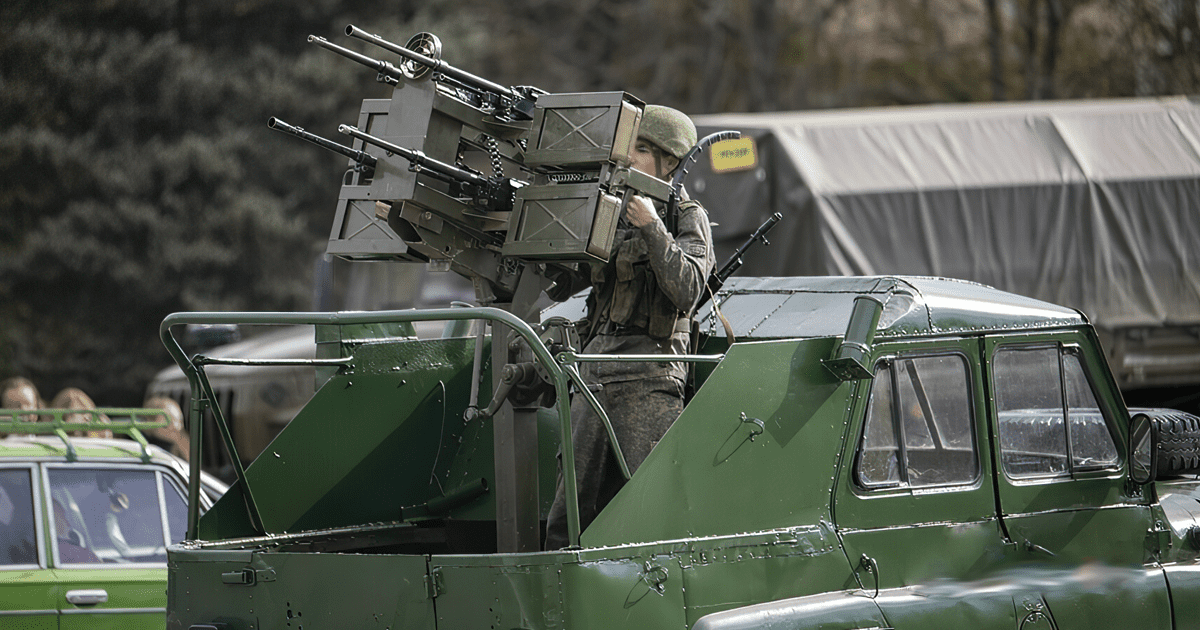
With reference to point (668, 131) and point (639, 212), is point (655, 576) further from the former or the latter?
point (668, 131)

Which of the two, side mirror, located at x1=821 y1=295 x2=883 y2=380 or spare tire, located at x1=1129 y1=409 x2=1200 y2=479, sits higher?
side mirror, located at x1=821 y1=295 x2=883 y2=380

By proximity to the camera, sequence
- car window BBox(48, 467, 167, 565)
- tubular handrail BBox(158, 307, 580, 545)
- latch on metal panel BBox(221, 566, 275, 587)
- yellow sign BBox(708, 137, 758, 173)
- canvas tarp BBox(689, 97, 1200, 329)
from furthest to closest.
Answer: canvas tarp BBox(689, 97, 1200, 329) → yellow sign BBox(708, 137, 758, 173) → car window BBox(48, 467, 167, 565) → latch on metal panel BBox(221, 566, 275, 587) → tubular handrail BBox(158, 307, 580, 545)

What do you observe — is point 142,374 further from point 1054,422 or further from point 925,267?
point 1054,422

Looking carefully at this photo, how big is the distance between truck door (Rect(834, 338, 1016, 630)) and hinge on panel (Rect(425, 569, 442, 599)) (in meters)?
1.34

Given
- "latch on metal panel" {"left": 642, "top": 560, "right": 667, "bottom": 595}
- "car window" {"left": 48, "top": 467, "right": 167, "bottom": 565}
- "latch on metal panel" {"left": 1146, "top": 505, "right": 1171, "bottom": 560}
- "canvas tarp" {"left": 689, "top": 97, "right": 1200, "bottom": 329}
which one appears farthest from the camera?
"canvas tarp" {"left": 689, "top": 97, "right": 1200, "bottom": 329}

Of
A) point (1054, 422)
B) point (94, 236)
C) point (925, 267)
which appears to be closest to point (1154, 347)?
point (925, 267)

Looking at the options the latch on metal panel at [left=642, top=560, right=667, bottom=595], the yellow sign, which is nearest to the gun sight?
the latch on metal panel at [left=642, top=560, right=667, bottom=595]

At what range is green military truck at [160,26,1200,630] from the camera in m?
4.19

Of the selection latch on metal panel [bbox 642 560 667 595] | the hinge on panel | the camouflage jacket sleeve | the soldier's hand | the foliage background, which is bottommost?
the hinge on panel

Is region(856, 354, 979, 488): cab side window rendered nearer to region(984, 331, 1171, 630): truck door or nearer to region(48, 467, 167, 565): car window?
region(984, 331, 1171, 630): truck door

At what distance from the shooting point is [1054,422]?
16.4ft

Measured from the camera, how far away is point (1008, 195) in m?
11.1

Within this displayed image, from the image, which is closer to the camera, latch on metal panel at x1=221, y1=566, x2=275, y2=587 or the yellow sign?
latch on metal panel at x1=221, y1=566, x2=275, y2=587

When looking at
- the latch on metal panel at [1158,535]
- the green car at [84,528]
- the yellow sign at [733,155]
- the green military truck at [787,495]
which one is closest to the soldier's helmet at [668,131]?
the green military truck at [787,495]
